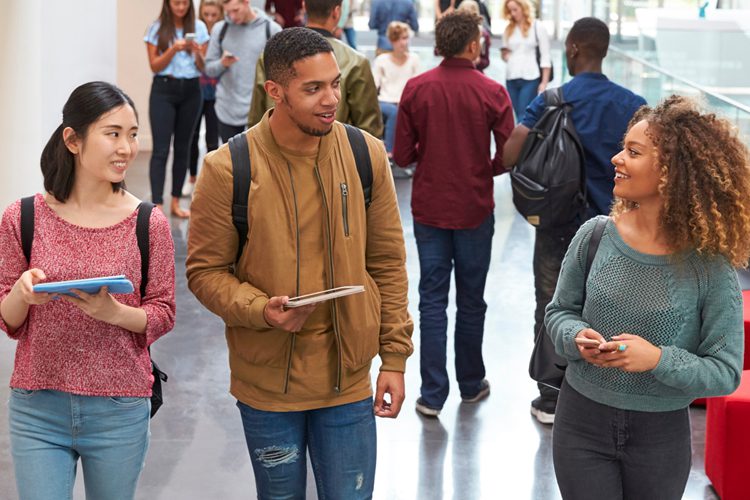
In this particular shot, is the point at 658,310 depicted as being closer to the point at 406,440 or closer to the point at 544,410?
the point at 406,440

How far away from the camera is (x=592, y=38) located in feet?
19.4

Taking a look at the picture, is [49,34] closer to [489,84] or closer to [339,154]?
[489,84]

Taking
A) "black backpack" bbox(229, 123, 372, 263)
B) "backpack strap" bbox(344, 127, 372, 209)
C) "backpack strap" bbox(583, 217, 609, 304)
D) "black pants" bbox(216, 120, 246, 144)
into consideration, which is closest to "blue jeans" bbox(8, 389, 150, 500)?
"black backpack" bbox(229, 123, 372, 263)

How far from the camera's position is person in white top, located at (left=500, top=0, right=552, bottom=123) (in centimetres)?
1419

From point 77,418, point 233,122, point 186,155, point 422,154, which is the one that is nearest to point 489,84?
point 422,154

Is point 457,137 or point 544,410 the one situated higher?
point 457,137

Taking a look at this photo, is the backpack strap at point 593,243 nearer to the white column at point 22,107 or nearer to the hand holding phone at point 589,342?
the hand holding phone at point 589,342

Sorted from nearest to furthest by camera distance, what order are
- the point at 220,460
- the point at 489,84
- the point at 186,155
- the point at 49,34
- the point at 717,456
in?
the point at 717,456 < the point at 220,460 < the point at 489,84 < the point at 49,34 < the point at 186,155

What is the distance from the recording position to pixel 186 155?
11102 mm

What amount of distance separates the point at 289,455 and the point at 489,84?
120 inches

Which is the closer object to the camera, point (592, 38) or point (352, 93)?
point (592, 38)

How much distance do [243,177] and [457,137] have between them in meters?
2.79

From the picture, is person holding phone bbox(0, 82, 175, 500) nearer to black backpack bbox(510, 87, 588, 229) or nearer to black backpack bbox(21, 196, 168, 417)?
black backpack bbox(21, 196, 168, 417)

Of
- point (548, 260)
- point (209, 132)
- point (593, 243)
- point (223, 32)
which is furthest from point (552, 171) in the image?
point (209, 132)
